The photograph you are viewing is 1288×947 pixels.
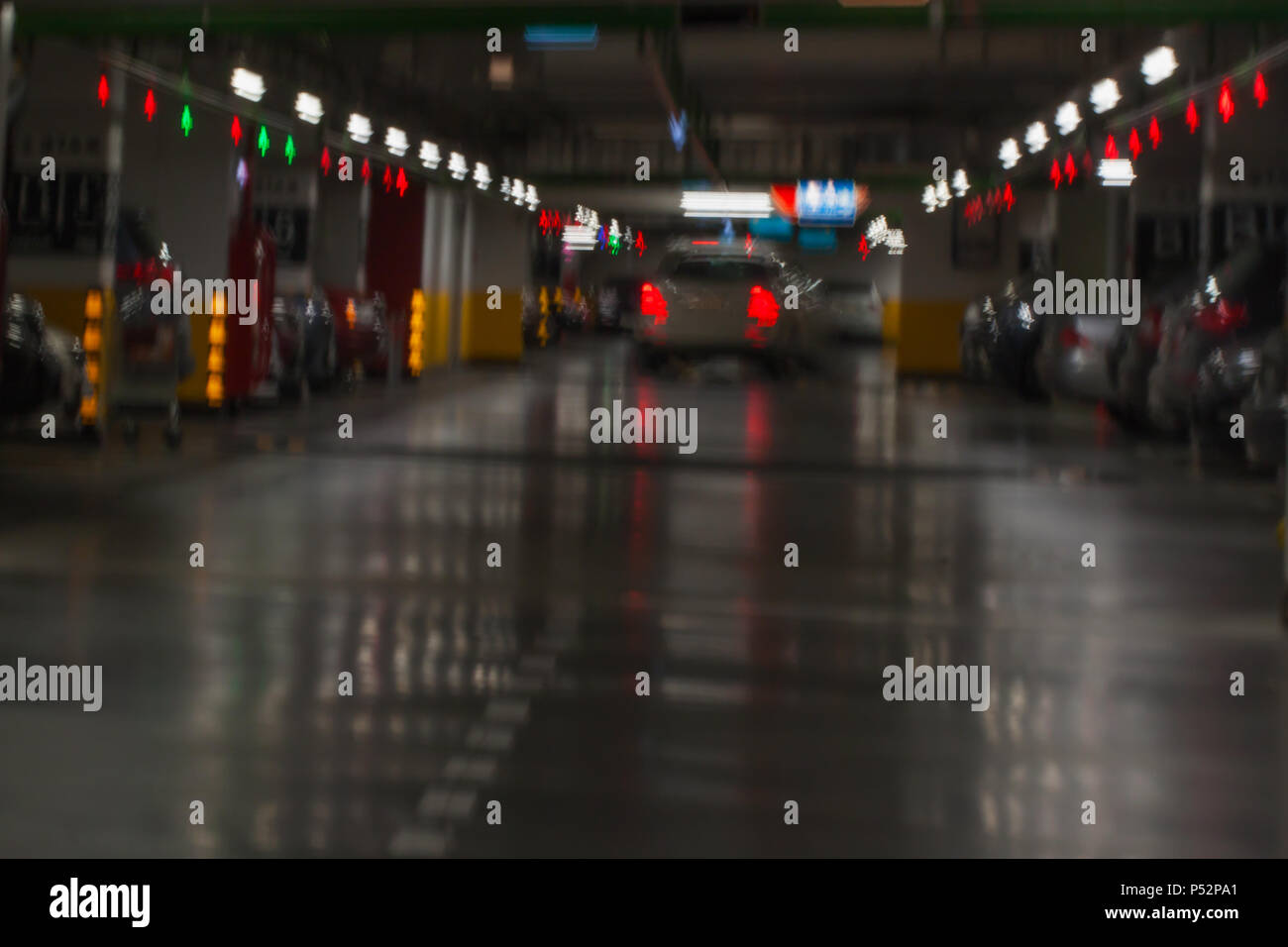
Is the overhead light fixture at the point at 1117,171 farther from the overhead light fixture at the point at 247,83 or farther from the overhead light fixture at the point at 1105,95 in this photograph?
the overhead light fixture at the point at 247,83

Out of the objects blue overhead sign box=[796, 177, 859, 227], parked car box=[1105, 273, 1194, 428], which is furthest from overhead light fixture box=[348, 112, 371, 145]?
blue overhead sign box=[796, 177, 859, 227]

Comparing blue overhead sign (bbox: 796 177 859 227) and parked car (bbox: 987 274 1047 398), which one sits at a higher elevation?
blue overhead sign (bbox: 796 177 859 227)

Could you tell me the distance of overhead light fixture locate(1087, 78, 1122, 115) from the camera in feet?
60.2

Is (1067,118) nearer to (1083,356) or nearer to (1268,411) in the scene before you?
(1083,356)

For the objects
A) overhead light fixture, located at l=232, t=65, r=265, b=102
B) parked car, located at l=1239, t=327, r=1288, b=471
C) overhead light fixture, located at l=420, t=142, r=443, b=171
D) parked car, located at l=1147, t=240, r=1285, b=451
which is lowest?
parked car, located at l=1239, t=327, r=1288, b=471

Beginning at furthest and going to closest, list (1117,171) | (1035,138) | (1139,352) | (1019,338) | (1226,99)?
1. (1019,338)
2. (1035,138)
3. (1117,171)
4. (1139,352)
5. (1226,99)

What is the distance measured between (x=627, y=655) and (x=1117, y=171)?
17.7 meters

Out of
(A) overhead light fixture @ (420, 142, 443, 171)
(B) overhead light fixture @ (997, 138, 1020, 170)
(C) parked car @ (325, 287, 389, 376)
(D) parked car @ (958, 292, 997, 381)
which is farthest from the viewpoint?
(A) overhead light fixture @ (420, 142, 443, 171)

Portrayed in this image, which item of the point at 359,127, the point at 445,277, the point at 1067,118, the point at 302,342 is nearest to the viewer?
the point at 302,342

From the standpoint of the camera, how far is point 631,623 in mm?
7945

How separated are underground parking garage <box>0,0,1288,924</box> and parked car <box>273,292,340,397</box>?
0.22 feet

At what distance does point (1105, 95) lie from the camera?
18719 mm

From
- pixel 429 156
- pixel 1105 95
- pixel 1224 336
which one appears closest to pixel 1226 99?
pixel 1105 95

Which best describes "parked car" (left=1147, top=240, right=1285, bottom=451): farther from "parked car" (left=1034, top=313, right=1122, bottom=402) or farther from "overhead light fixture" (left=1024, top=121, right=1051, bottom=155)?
"overhead light fixture" (left=1024, top=121, right=1051, bottom=155)
